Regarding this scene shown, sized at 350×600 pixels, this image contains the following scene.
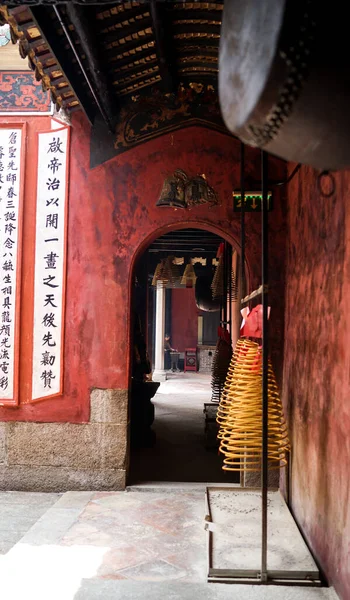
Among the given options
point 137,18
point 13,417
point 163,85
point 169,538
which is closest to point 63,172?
point 163,85

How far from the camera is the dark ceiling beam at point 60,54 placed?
362 cm

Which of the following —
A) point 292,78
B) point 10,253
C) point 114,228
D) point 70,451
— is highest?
point 114,228

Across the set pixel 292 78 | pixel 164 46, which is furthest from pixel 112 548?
pixel 164 46

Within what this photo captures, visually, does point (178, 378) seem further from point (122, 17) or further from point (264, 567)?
point (264, 567)

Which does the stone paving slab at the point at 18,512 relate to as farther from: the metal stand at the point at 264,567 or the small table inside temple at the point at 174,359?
the small table inside temple at the point at 174,359

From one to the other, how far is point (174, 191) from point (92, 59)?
4.99 feet

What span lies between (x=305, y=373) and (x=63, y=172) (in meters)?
3.19

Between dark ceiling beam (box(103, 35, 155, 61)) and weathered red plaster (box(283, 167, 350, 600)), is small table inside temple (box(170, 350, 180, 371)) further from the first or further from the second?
dark ceiling beam (box(103, 35, 155, 61))

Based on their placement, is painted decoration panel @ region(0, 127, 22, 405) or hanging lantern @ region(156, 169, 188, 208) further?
painted decoration panel @ region(0, 127, 22, 405)

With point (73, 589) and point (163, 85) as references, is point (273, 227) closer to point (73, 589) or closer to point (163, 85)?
point (163, 85)

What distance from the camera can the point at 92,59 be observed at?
410cm

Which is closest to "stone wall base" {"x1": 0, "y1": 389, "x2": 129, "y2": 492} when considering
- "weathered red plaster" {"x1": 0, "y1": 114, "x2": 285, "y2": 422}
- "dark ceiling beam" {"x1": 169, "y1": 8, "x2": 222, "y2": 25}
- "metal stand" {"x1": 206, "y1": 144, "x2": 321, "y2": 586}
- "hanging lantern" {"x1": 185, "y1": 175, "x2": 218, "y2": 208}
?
"weathered red plaster" {"x1": 0, "y1": 114, "x2": 285, "y2": 422}

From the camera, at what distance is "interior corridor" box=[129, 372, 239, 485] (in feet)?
18.8

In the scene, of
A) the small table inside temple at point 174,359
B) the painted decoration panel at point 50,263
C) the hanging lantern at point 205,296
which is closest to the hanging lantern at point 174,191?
the painted decoration panel at point 50,263
